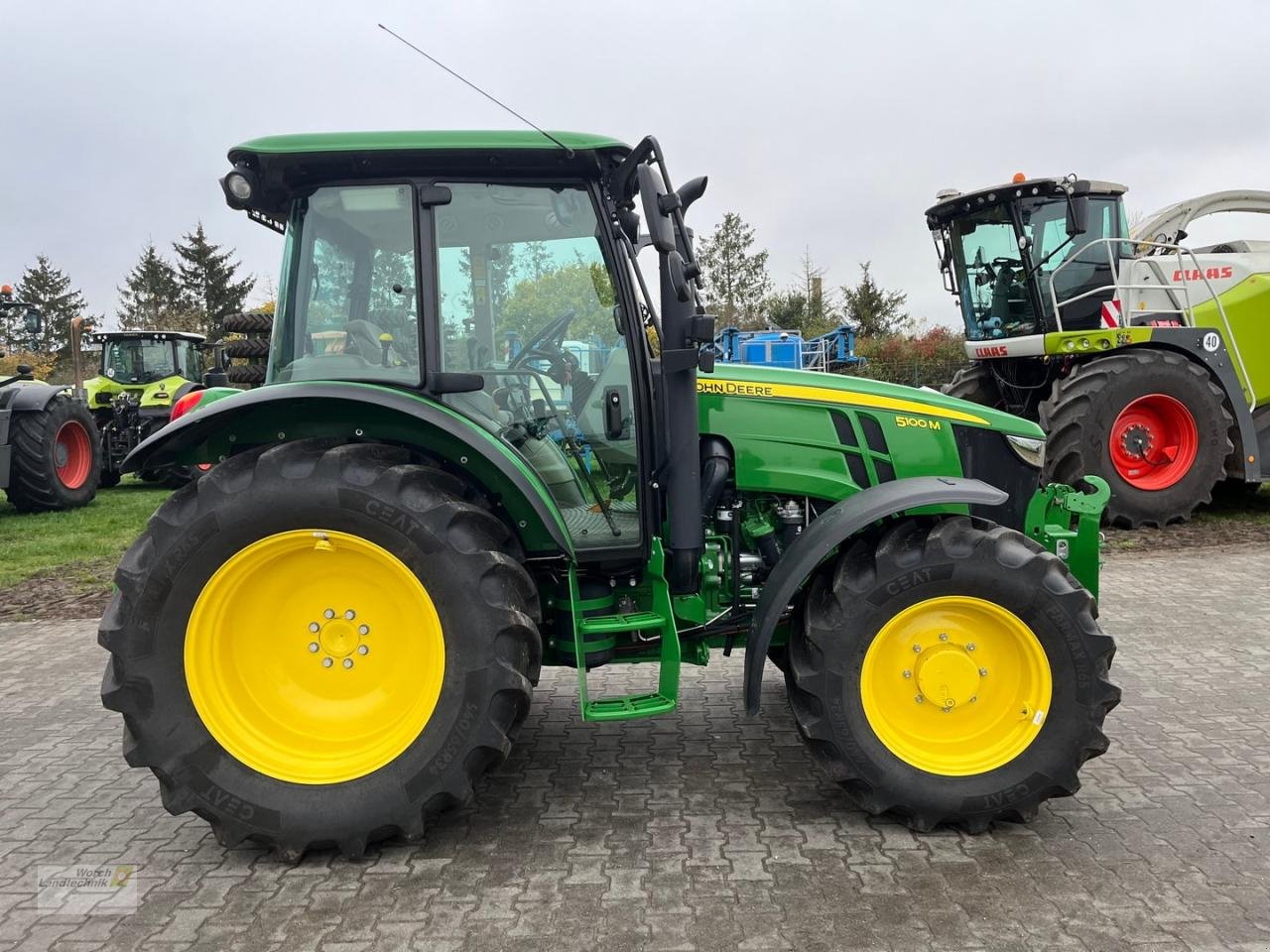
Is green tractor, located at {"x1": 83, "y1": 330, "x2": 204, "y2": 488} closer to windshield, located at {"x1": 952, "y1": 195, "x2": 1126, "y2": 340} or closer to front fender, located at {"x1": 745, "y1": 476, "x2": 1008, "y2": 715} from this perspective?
windshield, located at {"x1": 952, "y1": 195, "x2": 1126, "y2": 340}

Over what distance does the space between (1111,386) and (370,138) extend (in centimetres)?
693

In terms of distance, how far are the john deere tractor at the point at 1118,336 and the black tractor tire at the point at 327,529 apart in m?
6.43

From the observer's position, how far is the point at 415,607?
287cm

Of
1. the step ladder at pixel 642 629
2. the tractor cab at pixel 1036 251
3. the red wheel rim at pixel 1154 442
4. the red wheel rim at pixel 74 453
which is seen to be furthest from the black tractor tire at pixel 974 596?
the red wheel rim at pixel 74 453

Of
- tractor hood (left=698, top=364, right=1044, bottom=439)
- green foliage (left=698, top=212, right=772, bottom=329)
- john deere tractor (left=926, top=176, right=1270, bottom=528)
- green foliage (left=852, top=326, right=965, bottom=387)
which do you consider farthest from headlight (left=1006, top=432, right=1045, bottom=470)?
green foliage (left=698, top=212, right=772, bottom=329)

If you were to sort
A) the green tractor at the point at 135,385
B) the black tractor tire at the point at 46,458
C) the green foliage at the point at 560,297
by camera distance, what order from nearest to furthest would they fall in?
the green foliage at the point at 560,297, the black tractor tire at the point at 46,458, the green tractor at the point at 135,385

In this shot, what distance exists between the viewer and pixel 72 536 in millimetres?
9031

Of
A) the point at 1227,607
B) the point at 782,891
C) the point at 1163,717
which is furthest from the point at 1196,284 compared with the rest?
the point at 782,891

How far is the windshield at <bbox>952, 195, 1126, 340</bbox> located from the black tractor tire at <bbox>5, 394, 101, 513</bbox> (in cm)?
1031

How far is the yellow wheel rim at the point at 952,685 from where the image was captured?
2.93m

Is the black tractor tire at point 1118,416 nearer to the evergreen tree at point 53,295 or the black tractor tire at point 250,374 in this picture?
the black tractor tire at point 250,374

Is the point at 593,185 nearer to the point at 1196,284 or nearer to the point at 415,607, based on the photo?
the point at 415,607

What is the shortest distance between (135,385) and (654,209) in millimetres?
13838

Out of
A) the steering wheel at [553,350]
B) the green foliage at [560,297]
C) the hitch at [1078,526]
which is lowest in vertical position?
the hitch at [1078,526]
